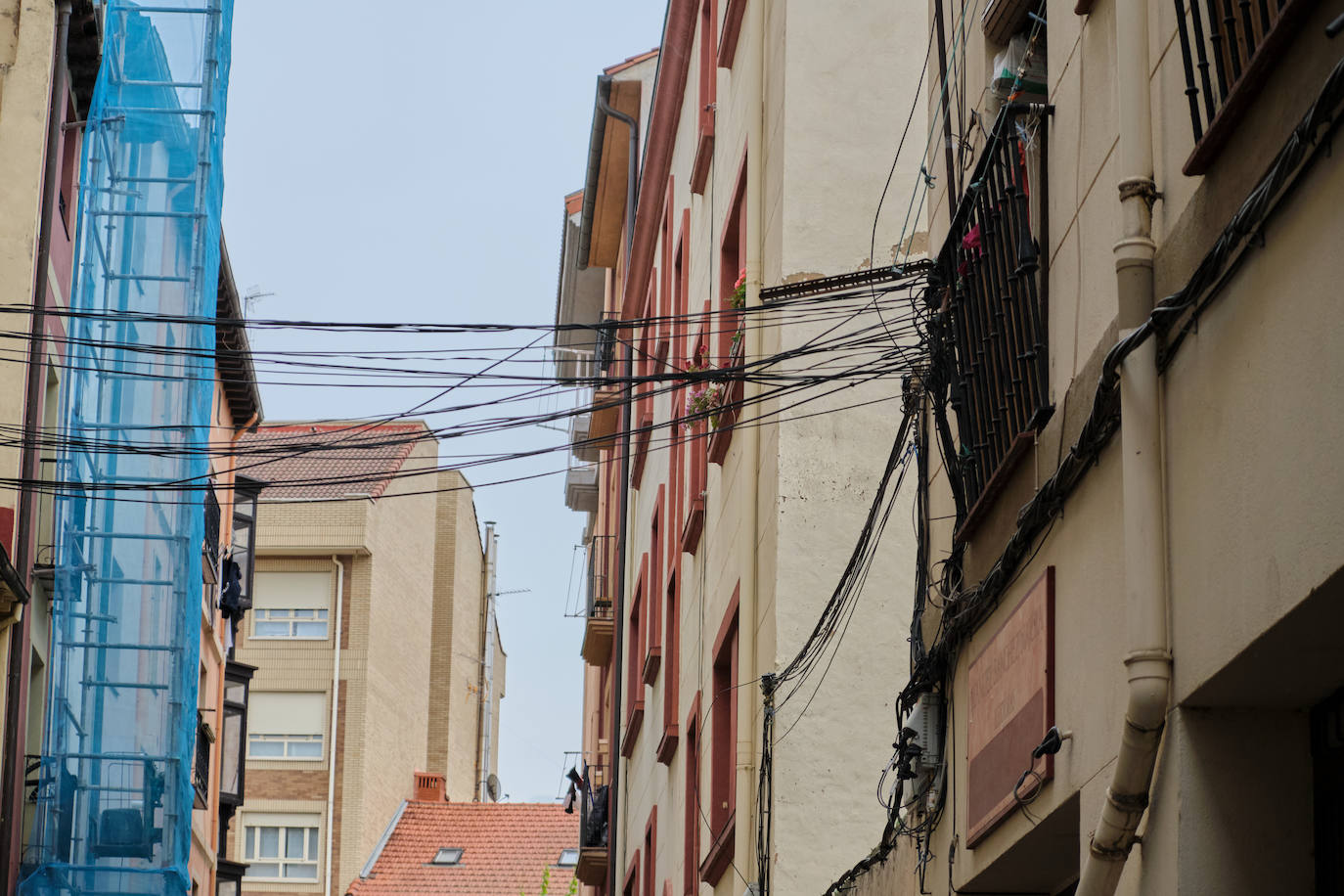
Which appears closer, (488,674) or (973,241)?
(973,241)

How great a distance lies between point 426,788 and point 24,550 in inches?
1368

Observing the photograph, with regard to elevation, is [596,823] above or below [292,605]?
below

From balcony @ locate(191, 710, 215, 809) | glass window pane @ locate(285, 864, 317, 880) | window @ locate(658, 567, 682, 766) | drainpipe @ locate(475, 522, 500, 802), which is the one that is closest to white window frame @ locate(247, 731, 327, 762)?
glass window pane @ locate(285, 864, 317, 880)

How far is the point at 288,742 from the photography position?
161 feet

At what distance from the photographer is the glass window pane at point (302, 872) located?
4738cm

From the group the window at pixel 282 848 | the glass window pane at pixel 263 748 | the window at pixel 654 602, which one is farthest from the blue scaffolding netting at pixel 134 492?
the glass window pane at pixel 263 748

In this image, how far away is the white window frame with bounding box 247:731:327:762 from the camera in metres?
48.7

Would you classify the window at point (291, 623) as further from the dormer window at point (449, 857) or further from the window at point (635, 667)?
the window at point (635, 667)

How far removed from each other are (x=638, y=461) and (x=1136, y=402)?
2048 centimetres

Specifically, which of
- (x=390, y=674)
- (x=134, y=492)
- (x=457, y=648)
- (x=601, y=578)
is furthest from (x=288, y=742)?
(x=134, y=492)

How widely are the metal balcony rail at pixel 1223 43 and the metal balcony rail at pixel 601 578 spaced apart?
25.3 meters

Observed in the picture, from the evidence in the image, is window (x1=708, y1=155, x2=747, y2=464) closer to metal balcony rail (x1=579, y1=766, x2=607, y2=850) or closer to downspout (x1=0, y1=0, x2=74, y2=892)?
downspout (x1=0, y1=0, x2=74, y2=892)

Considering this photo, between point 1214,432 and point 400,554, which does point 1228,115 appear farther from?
point 400,554

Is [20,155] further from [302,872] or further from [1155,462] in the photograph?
[302,872]
